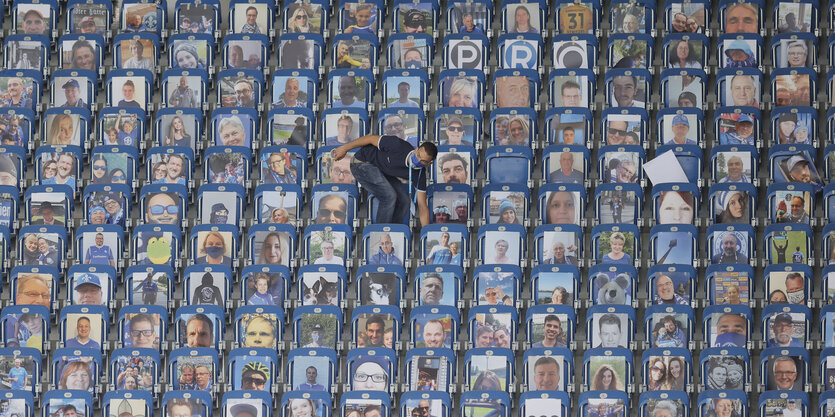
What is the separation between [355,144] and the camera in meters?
14.7

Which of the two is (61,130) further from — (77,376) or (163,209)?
(77,376)

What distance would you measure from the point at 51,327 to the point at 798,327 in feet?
18.3

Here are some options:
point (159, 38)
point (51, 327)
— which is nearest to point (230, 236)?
point (51, 327)

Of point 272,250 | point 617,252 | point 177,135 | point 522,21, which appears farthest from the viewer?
point 522,21

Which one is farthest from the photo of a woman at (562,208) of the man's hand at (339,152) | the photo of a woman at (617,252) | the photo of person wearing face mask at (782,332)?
the photo of person wearing face mask at (782,332)

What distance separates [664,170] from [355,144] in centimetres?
247

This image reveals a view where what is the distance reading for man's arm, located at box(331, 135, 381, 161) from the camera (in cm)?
1464

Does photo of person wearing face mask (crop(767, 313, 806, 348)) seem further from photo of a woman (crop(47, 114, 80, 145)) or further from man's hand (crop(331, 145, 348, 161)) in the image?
photo of a woman (crop(47, 114, 80, 145))

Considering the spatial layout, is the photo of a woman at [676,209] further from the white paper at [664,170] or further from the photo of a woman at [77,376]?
the photo of a woman at [77,376]

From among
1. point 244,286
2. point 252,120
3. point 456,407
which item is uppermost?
point 252,120

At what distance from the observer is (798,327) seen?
1405 centimetres

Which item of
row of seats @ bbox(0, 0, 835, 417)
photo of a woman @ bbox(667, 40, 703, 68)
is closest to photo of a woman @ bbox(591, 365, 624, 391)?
row of seats @ bbox(0, 0, 835, 417)

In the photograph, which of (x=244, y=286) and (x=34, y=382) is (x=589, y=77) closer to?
(x=244, y=286)

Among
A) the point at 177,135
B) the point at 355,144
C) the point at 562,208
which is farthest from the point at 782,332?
the point at 177,135
